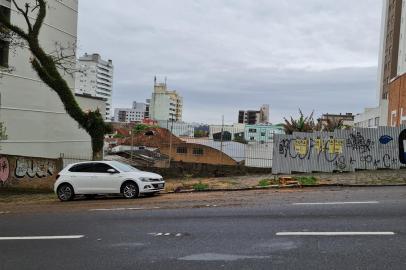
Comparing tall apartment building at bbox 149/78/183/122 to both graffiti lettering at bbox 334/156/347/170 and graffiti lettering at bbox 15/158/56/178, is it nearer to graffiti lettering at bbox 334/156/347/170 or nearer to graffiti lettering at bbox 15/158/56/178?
graffiti lettering at bbox 15/158/56/178

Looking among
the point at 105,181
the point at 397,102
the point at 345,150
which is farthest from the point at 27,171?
the point at 397,102

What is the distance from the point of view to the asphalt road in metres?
7.29

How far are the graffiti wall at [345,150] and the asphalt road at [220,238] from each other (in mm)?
10620

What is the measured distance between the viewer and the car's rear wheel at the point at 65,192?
2003cm

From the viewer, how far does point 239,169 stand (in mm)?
28922

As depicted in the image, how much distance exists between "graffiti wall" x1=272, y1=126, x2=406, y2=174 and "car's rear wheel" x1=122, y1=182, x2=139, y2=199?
348 inches

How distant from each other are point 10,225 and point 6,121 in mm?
23193

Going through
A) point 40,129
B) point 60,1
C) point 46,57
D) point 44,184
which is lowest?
point 44,184

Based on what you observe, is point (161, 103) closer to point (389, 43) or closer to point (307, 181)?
point (389, 43)

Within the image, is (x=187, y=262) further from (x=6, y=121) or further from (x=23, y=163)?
(x=6, y=121)

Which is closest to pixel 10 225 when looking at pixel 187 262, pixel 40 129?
pixel 187 262

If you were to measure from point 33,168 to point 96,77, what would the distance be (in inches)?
2546

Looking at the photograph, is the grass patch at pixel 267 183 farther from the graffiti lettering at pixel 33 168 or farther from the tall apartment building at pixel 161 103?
the tall apartment building at pixel 161 103

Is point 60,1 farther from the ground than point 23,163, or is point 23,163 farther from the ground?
point 60,1
